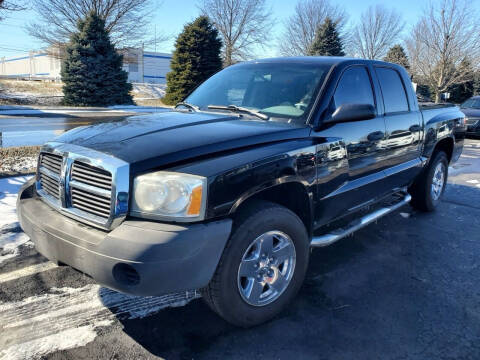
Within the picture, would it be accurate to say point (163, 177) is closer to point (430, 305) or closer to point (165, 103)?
point (430, 305)

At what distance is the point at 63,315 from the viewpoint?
2.77m

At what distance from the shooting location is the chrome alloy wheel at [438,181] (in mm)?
5302

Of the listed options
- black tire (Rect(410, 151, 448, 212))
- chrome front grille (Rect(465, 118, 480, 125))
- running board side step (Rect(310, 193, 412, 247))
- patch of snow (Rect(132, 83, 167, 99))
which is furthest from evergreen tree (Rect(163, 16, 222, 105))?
running board side step (Rect(310, 193, 412, 247))

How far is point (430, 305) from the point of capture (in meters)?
3.04

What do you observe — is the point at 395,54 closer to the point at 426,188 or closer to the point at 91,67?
the point at 91,67

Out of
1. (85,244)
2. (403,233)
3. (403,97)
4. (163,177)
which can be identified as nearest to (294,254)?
(163,177)

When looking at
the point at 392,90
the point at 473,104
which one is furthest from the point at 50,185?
the point at 473,104

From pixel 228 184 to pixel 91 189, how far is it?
0.83 metres

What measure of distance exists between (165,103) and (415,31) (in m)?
16.4

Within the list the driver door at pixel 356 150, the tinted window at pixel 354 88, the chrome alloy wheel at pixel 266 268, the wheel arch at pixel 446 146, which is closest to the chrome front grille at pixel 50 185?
the chrome alloy wheel at pixel 266 268

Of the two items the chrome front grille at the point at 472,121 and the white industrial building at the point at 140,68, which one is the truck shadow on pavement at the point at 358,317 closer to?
the chrome front grille at the point at 472,121

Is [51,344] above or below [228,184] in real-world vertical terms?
below

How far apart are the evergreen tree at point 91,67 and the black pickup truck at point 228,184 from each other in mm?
19939

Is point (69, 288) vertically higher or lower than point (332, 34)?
lower
